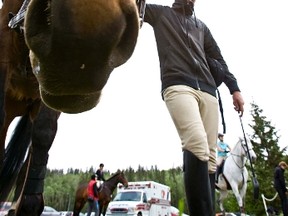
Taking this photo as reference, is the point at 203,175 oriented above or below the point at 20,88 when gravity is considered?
below

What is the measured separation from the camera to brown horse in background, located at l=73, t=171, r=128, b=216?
1738 cm

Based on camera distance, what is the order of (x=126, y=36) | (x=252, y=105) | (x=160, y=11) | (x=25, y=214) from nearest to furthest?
(x=126, y=36), (x=25, y=214), (x=160, y=11), (x=252, y=105)

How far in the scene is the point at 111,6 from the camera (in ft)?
4.48

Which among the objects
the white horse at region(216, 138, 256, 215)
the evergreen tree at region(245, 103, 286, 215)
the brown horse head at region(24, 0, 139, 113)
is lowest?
the brown horse head at region(24, 0, 139, 113)

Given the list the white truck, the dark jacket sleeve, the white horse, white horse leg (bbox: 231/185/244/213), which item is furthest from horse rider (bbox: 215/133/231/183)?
the dark jacket sleeve

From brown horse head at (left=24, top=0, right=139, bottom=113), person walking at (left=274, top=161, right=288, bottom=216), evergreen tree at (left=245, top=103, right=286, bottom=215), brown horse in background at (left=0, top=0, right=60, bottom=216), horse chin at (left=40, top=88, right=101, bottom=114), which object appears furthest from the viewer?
evergreen tree at (left=245, top=103, right=286, bottom=215)

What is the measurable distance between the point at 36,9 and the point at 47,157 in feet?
4.08

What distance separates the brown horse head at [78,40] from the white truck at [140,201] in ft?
63.1

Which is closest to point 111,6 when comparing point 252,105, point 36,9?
point 36,9

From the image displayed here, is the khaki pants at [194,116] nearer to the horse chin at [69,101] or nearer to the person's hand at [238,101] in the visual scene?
the person's hand at [238,101]

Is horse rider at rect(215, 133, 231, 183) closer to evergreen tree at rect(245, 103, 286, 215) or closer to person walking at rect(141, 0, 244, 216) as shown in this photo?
person walking at rect(141, 0, 244, 216)

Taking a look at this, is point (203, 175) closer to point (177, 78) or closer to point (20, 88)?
point (177, 78)

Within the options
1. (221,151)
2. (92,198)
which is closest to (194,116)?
(221,151)

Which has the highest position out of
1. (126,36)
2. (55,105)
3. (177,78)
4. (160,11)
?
(160,11)
